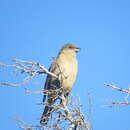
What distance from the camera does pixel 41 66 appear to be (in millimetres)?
5914

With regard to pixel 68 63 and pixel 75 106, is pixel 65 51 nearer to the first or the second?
pixel 68 63

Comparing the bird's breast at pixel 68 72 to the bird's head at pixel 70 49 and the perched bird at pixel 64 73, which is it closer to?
the perched bird at pixel 64 73

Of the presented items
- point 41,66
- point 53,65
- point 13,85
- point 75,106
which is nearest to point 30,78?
point 41,66

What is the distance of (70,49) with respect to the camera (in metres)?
9.30

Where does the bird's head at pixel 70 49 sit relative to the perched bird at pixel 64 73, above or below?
above

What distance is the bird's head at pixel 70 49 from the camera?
9180 millimetres

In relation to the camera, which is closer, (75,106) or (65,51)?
(75,106)

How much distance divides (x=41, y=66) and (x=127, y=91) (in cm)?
221

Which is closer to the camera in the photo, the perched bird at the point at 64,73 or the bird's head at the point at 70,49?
the perched bird at the point at 64,73

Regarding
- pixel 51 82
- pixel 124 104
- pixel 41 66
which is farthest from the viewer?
pixel 51 82

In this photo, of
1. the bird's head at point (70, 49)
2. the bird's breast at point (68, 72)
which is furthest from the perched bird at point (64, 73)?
the bird's head at point (70, 49)

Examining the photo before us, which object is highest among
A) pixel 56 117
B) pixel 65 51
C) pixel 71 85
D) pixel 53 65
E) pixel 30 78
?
pixel 65 51

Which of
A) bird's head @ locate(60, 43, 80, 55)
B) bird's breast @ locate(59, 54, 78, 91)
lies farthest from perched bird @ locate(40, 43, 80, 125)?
bird's head @ locate(60, 43, 80, 55)

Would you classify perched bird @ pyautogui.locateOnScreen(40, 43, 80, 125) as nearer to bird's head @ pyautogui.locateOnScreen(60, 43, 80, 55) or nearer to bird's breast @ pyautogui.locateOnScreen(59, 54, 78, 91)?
bird's breast @ pyautogui.locateOnScreen(59, 54, 78, 91)
